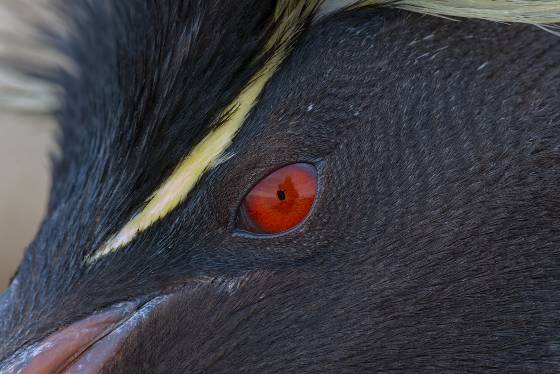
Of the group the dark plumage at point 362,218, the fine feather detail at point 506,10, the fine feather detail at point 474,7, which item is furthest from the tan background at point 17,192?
the fine feather detail at point 506,10

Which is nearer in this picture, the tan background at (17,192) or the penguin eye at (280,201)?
the penguin eye at (280,201)

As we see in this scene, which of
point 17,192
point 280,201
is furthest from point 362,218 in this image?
point 17,192

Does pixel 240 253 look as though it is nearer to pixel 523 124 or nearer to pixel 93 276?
pixel 93 276

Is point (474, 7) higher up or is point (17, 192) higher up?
point (17, 192)

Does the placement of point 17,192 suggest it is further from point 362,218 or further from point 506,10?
point 506,10

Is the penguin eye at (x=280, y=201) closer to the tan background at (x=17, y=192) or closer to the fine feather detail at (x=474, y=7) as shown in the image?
the fine feather detail at (x=474, y=7)

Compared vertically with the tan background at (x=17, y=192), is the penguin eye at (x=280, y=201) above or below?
below
